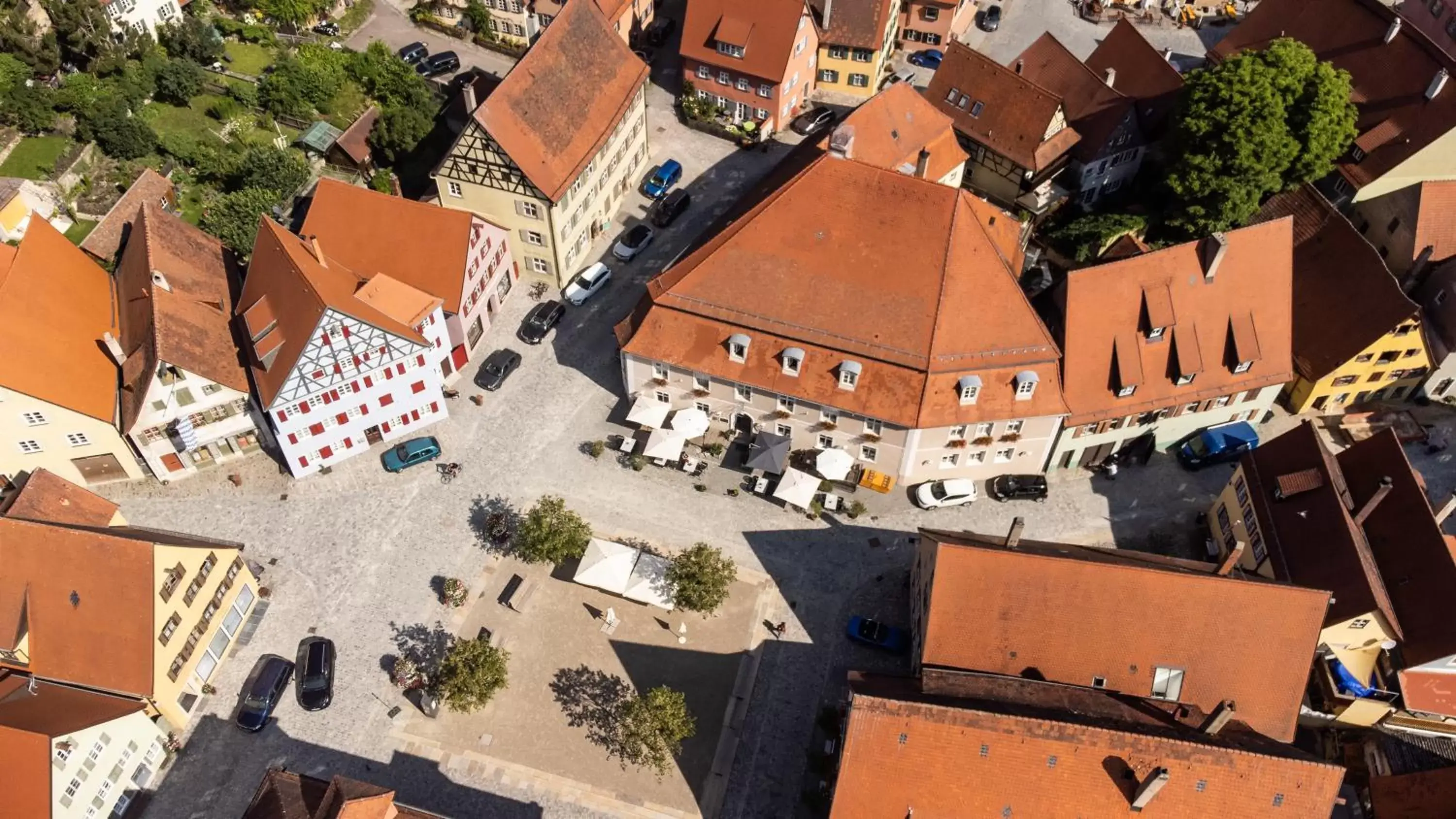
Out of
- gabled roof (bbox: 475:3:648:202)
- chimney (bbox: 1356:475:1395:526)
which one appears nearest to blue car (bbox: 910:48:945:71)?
gabled roof (bbox: 475:3:648:202)

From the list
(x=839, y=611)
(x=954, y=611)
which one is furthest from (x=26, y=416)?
(x=954, y=611)

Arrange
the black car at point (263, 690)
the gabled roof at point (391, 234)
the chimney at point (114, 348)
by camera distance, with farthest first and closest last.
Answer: the gabled roof at point (391, 234) < the chimney at point (114, 348) < the black car at point (263, 690)

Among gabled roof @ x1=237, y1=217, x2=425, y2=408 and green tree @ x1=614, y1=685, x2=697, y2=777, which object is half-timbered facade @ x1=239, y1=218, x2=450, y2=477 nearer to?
gabled roof @ x1=237, y1=217, x2=425, y2=408

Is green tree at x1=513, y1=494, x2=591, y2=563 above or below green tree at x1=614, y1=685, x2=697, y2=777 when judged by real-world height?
above

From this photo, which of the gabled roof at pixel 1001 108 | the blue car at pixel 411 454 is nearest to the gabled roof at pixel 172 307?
the blue car at pixel 411 454

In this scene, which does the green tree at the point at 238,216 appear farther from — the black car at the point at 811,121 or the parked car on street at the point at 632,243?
the black car at the point at 811,121

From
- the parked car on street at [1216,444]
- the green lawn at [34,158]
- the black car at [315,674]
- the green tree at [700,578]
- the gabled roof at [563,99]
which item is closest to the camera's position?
the black car at [315,674]

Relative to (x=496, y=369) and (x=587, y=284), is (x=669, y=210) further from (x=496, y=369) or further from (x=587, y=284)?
(x=496, y=369)

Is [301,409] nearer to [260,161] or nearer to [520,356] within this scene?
[520,356]
